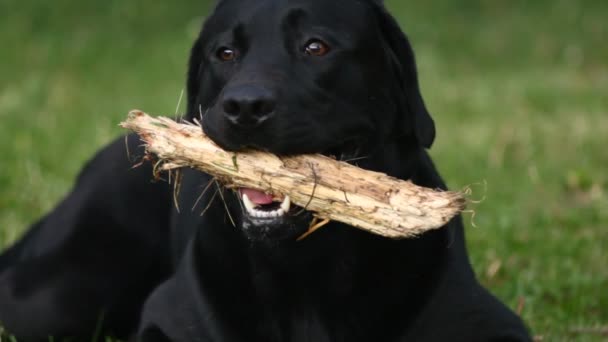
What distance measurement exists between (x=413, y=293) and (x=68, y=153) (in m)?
4.31

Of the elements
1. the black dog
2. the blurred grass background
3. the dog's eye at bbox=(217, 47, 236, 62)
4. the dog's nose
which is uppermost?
the dog's nose

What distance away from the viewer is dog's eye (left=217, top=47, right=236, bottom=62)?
3359 mm

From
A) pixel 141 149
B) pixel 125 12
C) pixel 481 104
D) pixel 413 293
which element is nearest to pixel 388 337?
pixel 413 293

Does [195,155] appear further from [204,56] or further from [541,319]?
[541,319]

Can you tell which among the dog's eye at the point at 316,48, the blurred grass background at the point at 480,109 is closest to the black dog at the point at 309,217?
the dog's eye at the point at 316,48

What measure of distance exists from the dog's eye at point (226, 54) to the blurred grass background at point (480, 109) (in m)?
1.85

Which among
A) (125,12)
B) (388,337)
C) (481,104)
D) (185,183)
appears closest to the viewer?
(388,337)

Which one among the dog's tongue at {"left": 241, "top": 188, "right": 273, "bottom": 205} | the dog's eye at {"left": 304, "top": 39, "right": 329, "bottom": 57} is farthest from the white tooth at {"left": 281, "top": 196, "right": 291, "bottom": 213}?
the dog's eye at {"left": 304, "top": 39, "right": 329, "bottom": 57}

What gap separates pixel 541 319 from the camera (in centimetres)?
450

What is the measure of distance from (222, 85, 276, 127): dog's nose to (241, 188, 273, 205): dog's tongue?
30cm

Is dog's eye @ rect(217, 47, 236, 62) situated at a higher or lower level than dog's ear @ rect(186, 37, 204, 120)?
higher

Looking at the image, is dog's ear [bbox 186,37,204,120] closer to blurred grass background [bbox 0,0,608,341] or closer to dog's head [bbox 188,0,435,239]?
dog's head [bbox 188,0,435,239]

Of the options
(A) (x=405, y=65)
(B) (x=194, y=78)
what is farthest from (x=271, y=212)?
(B) (x=194, y=78)

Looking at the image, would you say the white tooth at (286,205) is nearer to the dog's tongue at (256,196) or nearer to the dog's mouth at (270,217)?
the dog's mouth at (270,217)
